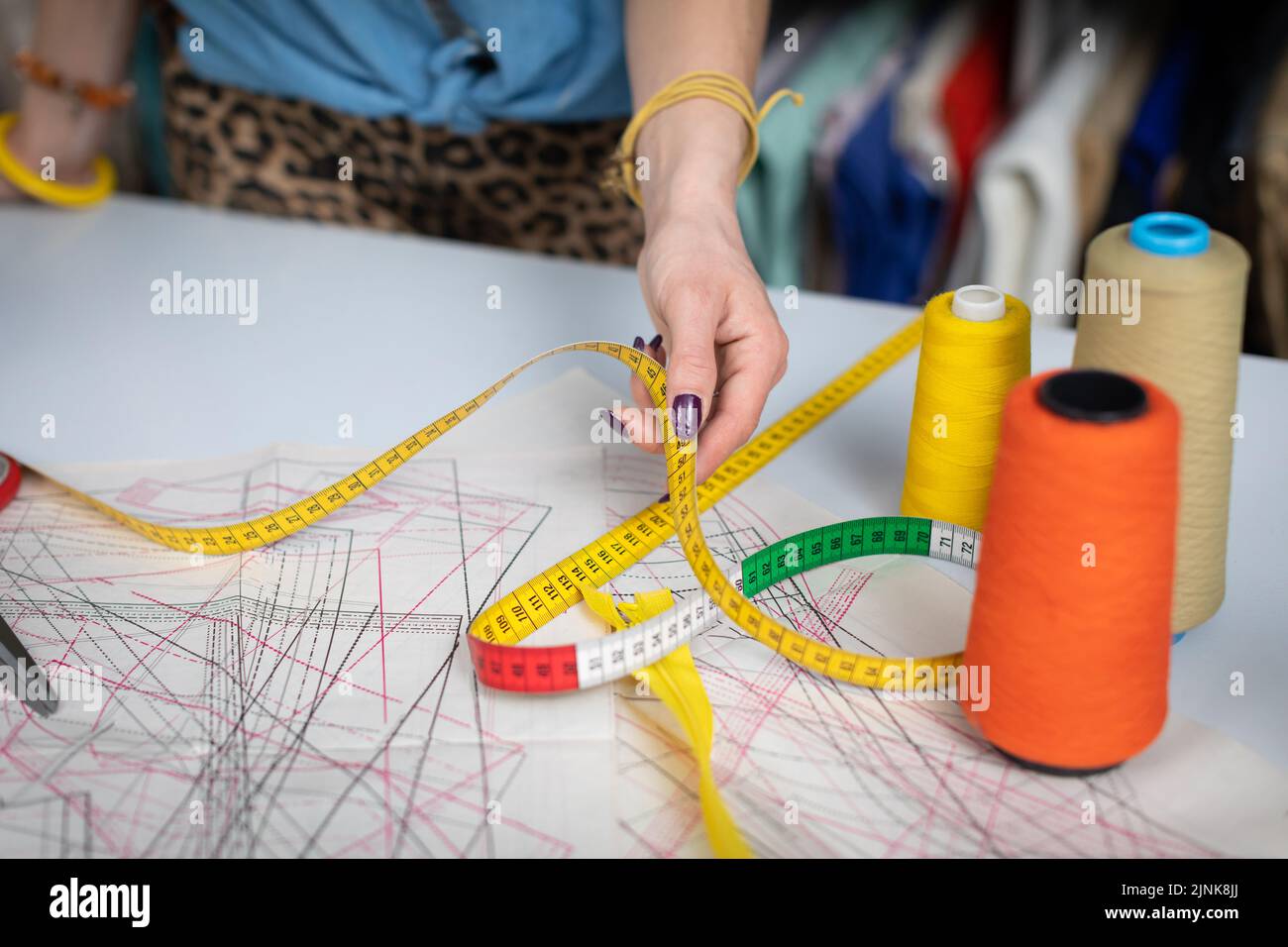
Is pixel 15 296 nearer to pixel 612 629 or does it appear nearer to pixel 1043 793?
pixel 612 629

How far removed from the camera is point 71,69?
5.78 ft

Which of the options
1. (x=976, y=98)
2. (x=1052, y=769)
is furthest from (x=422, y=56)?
(x=1052, y=769)

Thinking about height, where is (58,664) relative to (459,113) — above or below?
below

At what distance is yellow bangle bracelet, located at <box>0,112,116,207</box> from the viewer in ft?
5.81

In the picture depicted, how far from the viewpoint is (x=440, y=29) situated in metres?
1.59

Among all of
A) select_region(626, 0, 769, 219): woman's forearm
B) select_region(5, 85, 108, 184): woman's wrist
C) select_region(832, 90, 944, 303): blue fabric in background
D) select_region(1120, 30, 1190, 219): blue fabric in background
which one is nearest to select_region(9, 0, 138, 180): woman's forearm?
select_region(5, 85, 108, 184): woman's wrist

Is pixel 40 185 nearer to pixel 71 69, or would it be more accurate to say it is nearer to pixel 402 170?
pixel 71 69

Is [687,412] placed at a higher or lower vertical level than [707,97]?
lower

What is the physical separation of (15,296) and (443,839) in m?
1.15

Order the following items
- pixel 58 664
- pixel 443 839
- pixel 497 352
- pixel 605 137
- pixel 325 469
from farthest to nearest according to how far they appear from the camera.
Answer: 1. pixel 605 137
2. pixel 497 352
3. pixel 325 469
4. pixel 58 664
5. pixel 443 839

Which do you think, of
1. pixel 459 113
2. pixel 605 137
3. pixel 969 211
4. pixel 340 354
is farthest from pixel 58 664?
pixel 969 211

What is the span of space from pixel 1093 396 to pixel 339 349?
3.29ft

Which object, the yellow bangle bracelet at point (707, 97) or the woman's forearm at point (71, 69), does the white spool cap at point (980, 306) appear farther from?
the woman's forearm at point (71, 69)

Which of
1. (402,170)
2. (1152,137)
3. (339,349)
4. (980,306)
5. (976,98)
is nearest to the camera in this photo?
(980,306)
